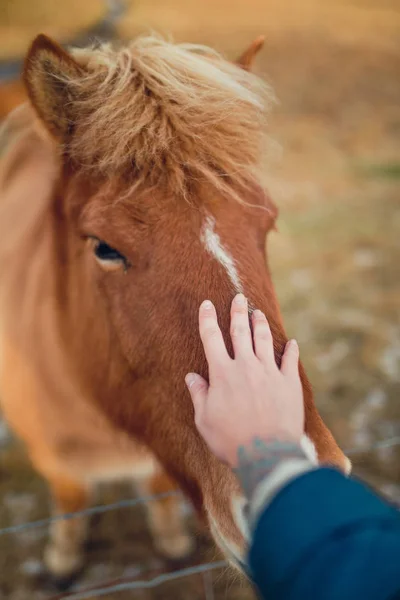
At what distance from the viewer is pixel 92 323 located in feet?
5.71

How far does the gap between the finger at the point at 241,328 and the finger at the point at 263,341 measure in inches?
0.6

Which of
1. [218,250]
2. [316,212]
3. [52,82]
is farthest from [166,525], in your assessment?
[316,212]

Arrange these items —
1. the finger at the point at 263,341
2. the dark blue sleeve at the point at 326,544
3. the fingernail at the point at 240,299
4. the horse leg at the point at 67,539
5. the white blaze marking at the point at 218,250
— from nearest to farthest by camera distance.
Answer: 1. the dark blue sleeve at the point at 326,544
2. the finger at the point at 263,341
3. the fingernail at the point at 240,299
4. the white blaze marking at the point at 218,250
5. the horse leg at the point at 67,539

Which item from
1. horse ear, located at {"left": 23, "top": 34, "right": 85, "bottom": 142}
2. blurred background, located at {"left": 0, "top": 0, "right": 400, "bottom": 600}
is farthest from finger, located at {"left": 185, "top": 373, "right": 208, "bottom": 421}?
horse ear, located at {"left": 23, "top": 34, "right": 85, "bottom": 142}

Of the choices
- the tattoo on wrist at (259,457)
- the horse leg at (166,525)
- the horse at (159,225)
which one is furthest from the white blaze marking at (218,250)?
the horse leg at (166,525)

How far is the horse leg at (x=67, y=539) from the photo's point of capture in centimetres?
271

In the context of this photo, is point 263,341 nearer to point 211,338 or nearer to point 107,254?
point 211,338

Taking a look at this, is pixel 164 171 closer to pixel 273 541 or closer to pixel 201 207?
pixel 201 207

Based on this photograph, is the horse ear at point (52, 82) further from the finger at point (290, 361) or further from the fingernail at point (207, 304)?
the finger at point (290, 361)

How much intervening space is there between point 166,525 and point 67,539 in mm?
577

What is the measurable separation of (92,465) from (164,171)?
5.57ft

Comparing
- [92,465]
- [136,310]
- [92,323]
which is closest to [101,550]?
[92,465]

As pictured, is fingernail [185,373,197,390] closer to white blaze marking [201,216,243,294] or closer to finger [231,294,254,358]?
finger [231,294,254,358]

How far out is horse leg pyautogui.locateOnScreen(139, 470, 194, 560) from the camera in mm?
2771
